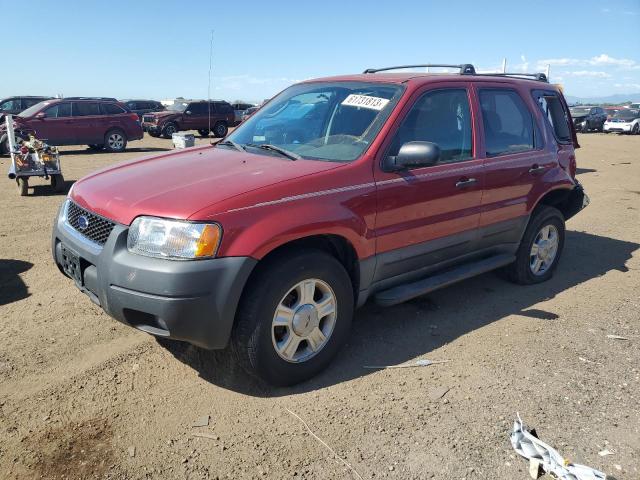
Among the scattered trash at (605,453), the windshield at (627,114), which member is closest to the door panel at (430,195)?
Answer: the scattered trash at (605,453)

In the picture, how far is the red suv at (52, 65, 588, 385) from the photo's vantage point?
2803 millimetres

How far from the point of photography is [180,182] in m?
3.15

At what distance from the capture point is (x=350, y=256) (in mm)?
3477

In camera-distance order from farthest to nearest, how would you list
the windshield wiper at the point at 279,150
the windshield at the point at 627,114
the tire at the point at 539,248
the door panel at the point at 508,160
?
the windshield at the point at 627,114 → the tire at the point at 539,248 → the door panel at the point at 508,160 → the windshield wiper at the point at 279,150

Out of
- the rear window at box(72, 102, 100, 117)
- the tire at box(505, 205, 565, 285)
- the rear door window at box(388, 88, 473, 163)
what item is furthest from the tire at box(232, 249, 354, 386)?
the rear window at box(72, 102, 100, 117)

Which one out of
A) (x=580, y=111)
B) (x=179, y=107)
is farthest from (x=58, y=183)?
(x=580, y=111)

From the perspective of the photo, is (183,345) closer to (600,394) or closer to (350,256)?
(350,256)

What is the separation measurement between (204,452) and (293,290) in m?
1.02

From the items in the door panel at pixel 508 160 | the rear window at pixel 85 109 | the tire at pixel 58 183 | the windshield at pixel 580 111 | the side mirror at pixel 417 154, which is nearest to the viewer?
the side mirror at pixel 417 154

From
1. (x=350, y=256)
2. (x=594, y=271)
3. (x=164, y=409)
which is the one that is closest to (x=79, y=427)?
(x=164, y=409)

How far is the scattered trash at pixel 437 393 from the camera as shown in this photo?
10.6ft

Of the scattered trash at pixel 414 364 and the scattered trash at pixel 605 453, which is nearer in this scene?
the scattered trash at pixel 605 453

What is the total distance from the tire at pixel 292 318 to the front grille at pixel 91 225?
91 cm

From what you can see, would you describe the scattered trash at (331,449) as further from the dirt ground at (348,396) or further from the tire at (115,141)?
the tire at (115,141)
